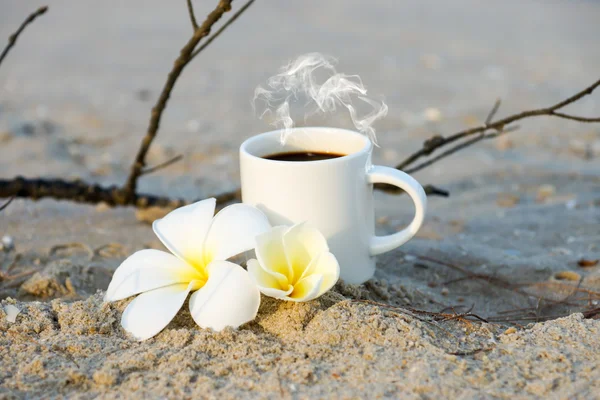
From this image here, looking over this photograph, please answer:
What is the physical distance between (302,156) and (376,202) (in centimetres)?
135

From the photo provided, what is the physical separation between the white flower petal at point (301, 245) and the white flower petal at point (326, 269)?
0.07ft

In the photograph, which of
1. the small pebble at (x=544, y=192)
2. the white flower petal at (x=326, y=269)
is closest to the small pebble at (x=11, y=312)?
the white flower petal at (x=326, y=269)

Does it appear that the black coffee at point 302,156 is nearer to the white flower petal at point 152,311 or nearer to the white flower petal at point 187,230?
the white flower petal at point 187,230

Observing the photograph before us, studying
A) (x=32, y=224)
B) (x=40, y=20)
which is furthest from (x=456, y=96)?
(x=40, y=20)

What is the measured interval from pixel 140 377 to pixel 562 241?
1784mm

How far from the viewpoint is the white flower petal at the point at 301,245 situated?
1498 millimetres

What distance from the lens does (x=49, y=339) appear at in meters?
1.43

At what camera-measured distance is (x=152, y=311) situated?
1472 millimetres

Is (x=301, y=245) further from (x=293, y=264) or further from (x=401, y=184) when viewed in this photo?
(x=401, y=184)

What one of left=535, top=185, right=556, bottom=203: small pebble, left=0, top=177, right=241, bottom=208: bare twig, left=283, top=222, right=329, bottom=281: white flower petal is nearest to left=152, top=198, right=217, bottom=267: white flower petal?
left=283, top=222, right=329, bottom=281: white flower petal

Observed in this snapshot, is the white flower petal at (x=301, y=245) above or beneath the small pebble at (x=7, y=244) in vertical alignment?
above

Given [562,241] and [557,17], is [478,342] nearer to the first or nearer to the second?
[562,241]

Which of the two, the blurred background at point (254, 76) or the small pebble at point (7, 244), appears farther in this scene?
the blurred background at point (254, 76)

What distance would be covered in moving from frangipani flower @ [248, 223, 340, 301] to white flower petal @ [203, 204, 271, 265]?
0.06m
